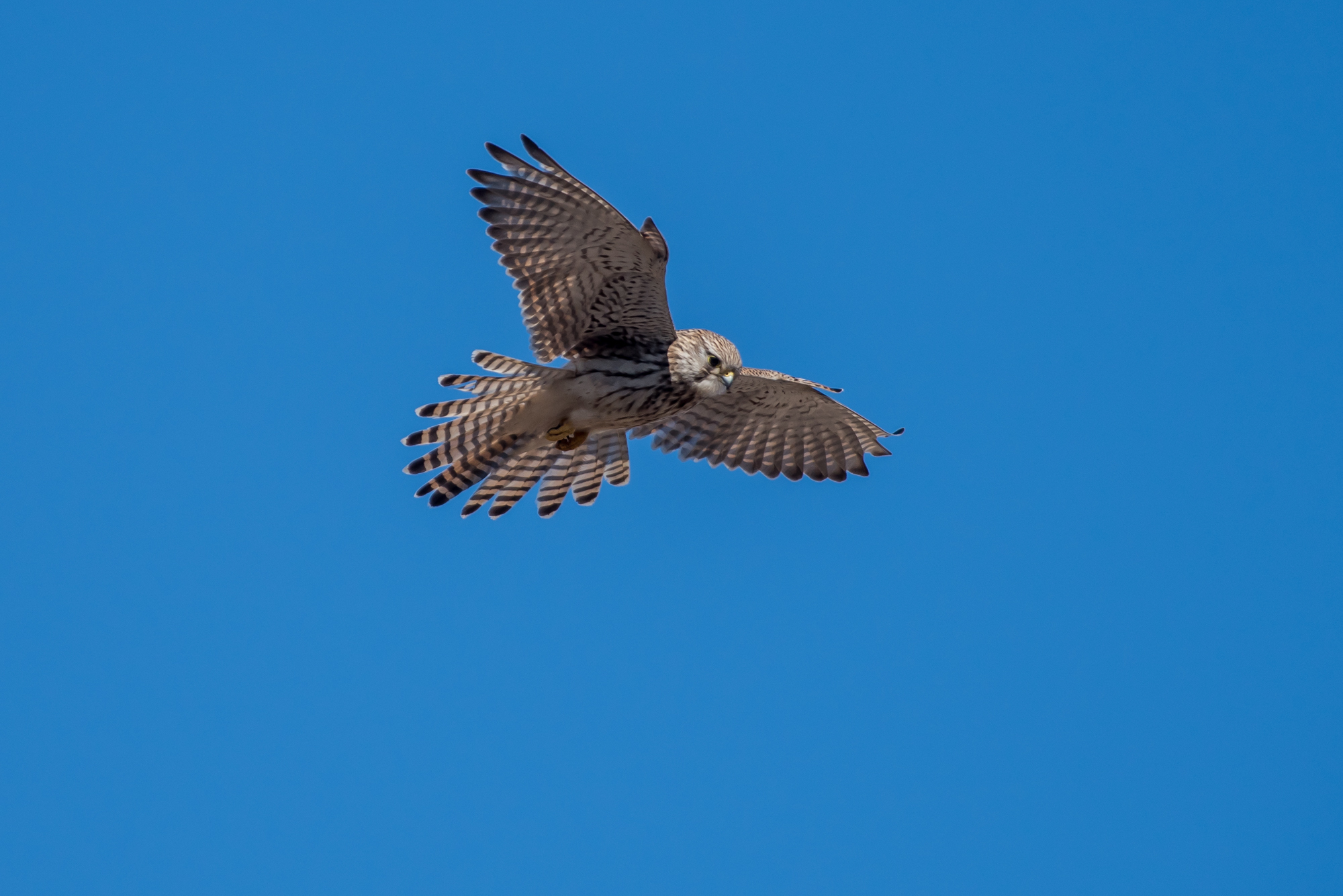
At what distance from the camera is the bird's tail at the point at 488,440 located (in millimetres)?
8742

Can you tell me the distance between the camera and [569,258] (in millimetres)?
8461

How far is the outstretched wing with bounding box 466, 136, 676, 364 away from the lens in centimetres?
813

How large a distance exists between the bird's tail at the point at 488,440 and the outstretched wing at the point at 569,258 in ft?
1.08

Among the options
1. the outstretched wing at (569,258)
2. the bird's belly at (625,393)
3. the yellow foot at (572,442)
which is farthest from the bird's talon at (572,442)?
the outstretched wing at (569,258)

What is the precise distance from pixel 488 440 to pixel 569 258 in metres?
1.40

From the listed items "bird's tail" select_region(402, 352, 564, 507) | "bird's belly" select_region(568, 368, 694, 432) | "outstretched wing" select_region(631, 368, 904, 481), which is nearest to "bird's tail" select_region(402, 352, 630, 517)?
"bird's tail" select_region(402, 352, 564, 507)

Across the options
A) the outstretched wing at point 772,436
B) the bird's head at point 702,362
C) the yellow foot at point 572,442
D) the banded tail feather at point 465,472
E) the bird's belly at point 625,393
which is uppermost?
the outstretched wing at point 772,436

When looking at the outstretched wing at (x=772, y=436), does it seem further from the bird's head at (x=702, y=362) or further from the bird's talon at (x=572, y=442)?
the bird's head at (x=702, y=362)

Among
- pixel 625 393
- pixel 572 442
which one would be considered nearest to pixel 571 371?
pixel 625 393

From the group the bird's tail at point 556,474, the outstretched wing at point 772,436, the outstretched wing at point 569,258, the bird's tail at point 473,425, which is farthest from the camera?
the outstretched wing at point 772,436

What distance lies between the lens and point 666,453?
34.1 ft

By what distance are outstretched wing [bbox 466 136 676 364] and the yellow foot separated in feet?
1.99

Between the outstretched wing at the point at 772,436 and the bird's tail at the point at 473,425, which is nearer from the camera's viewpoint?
the bird's tail at the point at 473,425

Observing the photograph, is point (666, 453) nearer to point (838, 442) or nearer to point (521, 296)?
point (838, 442)
